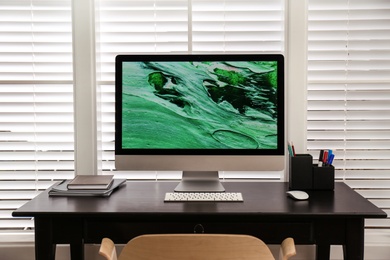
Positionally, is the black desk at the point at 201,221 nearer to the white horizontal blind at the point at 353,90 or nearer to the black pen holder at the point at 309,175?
the black pen holder at the point at 309,175

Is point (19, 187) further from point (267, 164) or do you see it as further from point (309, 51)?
point (309, 51)

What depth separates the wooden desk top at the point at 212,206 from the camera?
Result: 5.57 feet

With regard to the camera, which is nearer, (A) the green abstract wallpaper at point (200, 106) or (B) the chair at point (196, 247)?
(B) the chair at point (196, 247)

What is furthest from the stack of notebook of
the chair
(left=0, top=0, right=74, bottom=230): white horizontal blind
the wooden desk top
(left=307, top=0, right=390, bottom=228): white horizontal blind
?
(left=307, top=0, right=390, bottom=228): white horizontal blind

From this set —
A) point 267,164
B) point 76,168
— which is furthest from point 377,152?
point 76,168

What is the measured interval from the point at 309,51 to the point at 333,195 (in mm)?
836

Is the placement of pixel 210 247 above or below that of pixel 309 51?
below

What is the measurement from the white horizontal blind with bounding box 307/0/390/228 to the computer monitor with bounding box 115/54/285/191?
0.48m

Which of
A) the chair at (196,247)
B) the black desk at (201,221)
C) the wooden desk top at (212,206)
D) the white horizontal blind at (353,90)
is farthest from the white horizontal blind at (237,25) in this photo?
the chair at (196,247)

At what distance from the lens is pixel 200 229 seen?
5.77ft

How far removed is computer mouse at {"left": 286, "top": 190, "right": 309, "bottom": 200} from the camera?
189 centimetres

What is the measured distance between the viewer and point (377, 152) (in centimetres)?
242

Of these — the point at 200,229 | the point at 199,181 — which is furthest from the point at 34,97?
the point at 200,229

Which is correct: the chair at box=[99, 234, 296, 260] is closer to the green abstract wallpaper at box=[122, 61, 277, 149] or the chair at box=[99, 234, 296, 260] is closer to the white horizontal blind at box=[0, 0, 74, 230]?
the green abstract wallpaper at box=[122, 61, 277, 149]
